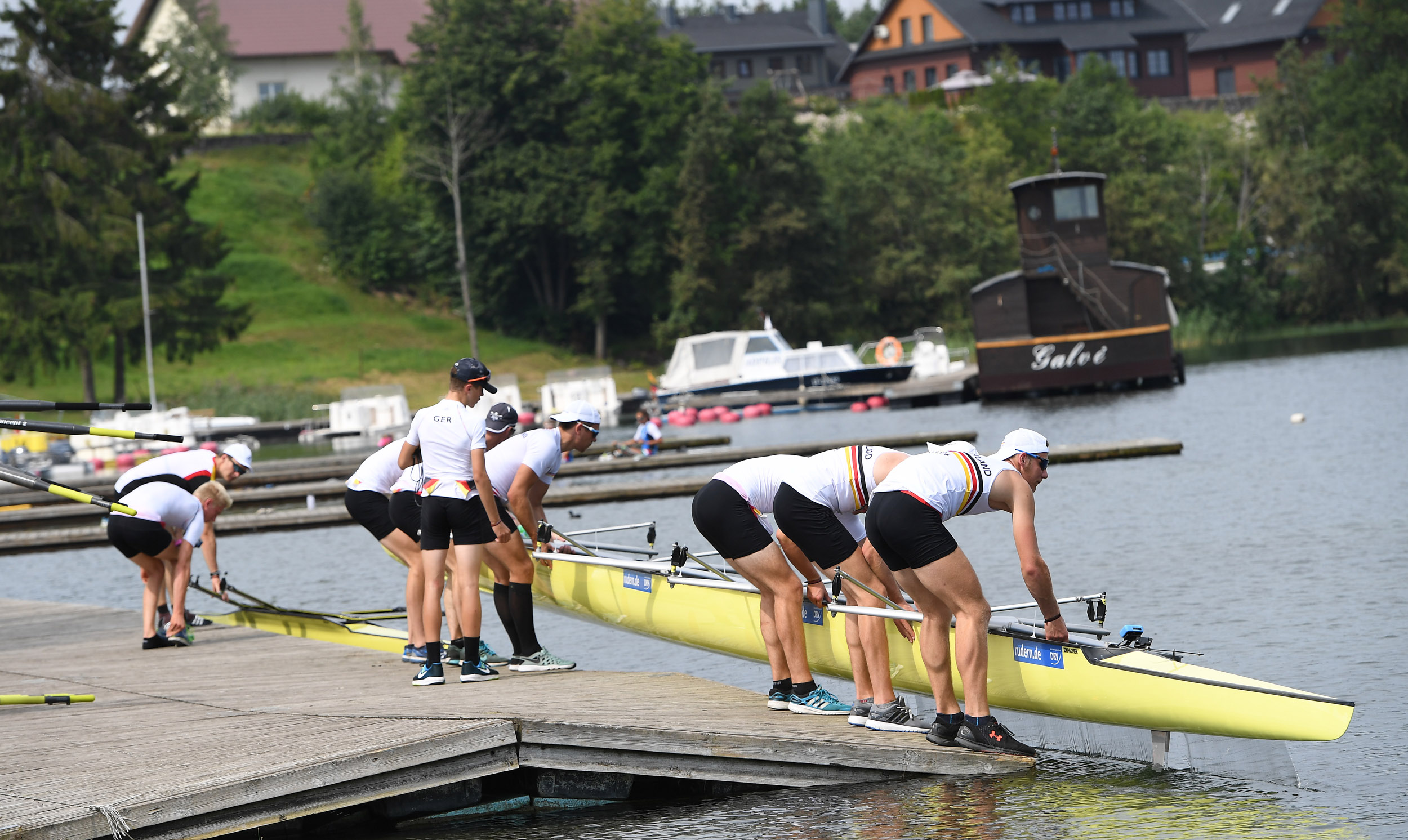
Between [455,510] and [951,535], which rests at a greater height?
[455,510]

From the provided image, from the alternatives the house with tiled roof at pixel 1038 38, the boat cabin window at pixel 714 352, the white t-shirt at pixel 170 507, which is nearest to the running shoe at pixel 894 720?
the white t-shirt at pixel 170 507

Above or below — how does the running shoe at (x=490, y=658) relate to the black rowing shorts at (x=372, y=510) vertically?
below

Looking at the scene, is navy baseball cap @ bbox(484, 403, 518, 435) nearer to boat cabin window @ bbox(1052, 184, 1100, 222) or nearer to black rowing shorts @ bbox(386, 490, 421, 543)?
black rowing shorts @ bbox(386, 490, 421, 543)

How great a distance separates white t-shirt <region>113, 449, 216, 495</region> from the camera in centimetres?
1162

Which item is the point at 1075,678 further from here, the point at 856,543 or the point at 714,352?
the point at 714,352

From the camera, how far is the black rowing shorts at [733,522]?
860cm

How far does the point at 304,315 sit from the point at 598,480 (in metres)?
39.6

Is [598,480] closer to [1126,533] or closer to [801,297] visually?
A: [1126,533]

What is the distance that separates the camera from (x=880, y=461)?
27.0 feet

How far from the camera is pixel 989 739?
8.27m

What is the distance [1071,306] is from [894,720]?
37.8 meters

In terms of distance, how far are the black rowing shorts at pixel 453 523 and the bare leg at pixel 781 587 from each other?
5.86 feet

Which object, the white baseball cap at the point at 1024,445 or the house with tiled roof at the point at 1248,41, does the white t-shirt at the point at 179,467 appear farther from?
the house with tiled roof at the point at 1248,41

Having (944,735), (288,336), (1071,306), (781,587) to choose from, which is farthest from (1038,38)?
(944,735)
